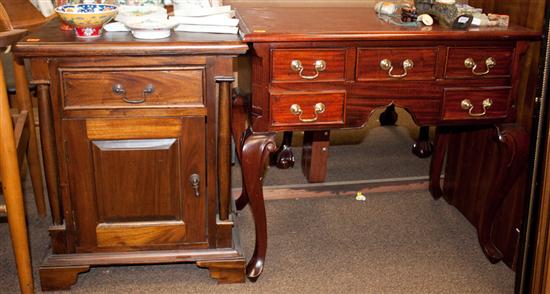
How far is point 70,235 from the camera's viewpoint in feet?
6.63

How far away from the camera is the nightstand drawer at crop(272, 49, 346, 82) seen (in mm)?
1858

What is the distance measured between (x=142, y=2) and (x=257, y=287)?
1.02 m

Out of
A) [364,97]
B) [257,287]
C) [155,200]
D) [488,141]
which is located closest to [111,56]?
[155,200]

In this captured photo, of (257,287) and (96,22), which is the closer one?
(96,22)

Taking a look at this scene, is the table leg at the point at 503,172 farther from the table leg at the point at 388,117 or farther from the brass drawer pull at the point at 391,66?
the table leg at the point at 388,117

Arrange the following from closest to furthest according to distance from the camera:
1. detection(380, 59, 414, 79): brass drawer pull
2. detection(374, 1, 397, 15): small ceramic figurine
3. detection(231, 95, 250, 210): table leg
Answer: detection(380, 59, 414, 79): brass drawer pull, detection(374, 1, 397, 15): small ceramic figurine, detection(231, 95, 250, 210): table leg

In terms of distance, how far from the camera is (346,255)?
2322 millimetres

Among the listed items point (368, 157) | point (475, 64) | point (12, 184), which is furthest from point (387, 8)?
point (12, 184)

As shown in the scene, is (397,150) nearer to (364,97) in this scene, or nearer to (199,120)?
(364,97)

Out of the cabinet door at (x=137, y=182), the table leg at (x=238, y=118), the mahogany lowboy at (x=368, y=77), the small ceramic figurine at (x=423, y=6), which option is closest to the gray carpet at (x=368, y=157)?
the table leg at (x=238, y=118)

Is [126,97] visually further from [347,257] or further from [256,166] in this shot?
[347,257]

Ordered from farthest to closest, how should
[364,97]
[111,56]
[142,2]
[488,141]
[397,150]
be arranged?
[397,150] → [488,141] → [142,2] → [364,97] → [111,56]

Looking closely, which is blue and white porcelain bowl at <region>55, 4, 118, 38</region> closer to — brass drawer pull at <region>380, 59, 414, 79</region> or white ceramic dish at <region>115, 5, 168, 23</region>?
white ceramic dish at <region>115, 5, 168, 23</region>

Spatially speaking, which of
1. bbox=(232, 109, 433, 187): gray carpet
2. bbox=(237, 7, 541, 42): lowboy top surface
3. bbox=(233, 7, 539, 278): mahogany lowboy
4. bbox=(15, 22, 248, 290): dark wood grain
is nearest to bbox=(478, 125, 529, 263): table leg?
bbox=(233, 7, 539, 278): mahogany lowboy
